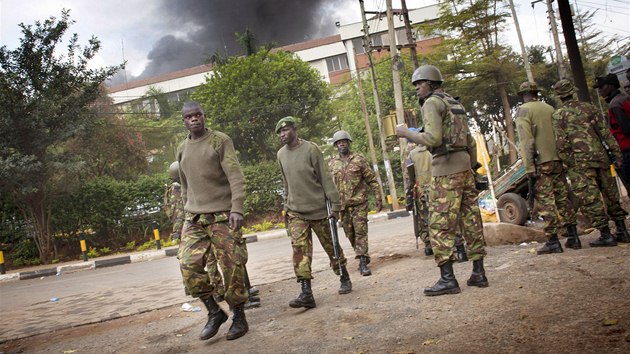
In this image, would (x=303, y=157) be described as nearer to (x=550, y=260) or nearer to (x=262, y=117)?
(x=550, y=260)

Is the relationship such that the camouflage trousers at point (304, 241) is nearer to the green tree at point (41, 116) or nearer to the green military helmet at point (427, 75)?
the green military helmet at point (427, 75)

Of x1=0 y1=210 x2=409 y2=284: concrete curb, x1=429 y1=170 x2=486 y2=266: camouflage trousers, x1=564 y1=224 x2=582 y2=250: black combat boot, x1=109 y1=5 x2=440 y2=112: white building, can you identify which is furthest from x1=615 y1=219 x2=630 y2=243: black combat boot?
x1=109 y1=5 x2=440 y2=112: white building

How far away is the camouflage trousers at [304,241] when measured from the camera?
5.14 metres

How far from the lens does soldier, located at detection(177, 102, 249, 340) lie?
4305 millimetres

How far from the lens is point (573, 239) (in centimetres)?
571

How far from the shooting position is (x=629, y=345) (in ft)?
8.58

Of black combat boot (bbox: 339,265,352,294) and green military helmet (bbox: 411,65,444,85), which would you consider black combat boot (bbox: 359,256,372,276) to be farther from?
green military helmet (bbox: 411,65,444,85)

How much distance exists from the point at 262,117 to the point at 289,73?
8.98 feet

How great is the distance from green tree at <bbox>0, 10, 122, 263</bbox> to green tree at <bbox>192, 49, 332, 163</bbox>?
31.3 feet

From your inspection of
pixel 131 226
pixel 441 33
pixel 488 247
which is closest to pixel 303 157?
pixel 488 247

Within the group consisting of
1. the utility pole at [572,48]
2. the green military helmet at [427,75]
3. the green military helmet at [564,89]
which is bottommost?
the green military helmet at [564,89]

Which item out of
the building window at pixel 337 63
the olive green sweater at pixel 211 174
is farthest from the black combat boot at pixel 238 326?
the building window at pixel 337 63

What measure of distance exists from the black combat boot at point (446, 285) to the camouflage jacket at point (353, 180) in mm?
2295

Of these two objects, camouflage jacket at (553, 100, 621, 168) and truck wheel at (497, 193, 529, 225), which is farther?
truck wheel at (497, 193, 529, 225)
